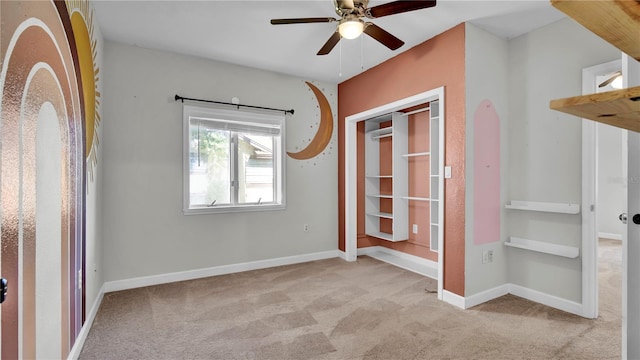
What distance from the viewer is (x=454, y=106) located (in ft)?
9.45

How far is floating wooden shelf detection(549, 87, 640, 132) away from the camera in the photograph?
53 centimetres

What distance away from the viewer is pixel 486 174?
9.70ft

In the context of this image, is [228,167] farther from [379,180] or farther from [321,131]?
[379,180]

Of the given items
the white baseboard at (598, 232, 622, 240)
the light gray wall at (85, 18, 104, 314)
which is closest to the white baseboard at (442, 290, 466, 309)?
the light gray wall at (85, 18, 104, 314)

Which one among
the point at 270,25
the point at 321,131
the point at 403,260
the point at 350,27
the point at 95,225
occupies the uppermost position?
the point at 270,25

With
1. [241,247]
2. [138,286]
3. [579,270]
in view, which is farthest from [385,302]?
[138,286]

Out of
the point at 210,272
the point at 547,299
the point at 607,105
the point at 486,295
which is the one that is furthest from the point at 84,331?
the point at 547,299

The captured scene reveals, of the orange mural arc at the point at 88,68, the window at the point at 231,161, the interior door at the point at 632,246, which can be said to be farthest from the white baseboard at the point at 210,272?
the interior door at the point at 632,246

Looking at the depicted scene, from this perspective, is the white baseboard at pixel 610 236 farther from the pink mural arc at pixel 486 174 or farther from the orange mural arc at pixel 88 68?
the orange mural arc at pixel 88 68

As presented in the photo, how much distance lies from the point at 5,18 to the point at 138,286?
2.89 metres

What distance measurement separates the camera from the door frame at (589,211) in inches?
101

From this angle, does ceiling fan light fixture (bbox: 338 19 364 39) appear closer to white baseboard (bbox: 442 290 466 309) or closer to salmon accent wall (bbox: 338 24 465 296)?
salmon accent wall (bbox: 338 24 465 296)

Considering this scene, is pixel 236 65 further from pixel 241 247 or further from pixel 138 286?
pixel 138 286

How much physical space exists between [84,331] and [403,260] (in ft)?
12.0
